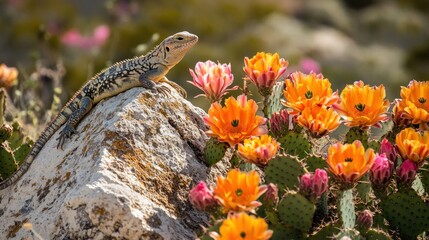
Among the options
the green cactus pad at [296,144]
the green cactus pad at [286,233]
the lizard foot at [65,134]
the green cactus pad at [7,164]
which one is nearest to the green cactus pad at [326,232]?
the green cactus pad at [286,233]

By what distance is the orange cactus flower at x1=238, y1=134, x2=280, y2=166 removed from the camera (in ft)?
12.2

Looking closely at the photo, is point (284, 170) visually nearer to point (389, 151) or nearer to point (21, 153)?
point (389, 151)

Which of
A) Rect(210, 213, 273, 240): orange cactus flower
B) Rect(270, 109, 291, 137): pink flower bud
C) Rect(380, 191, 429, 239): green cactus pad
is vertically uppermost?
Rect(270, 109, 291, 137): pink flower bud

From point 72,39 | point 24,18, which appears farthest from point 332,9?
point 72,39

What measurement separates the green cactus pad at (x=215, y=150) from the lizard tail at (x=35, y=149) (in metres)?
1.03

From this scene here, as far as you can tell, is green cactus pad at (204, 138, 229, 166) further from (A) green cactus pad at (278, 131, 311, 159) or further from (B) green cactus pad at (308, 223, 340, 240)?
(B) green cactus pad at (308, 223, 340, 240)

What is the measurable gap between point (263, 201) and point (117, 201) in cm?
63

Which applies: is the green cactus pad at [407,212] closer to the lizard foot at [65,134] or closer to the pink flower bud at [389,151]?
the pink flower bud at [389,151]

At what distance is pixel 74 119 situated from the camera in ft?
15.1

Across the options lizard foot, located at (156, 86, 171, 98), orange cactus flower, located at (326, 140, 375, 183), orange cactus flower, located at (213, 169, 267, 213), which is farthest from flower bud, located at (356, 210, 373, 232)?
lizard foot, located at (156, 86, 171, 98)

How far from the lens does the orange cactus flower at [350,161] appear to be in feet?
11.7

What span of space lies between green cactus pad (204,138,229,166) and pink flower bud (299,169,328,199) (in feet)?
2.40

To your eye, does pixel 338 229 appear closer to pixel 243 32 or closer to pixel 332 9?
pixel 243 32

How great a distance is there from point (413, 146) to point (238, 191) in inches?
35.7
